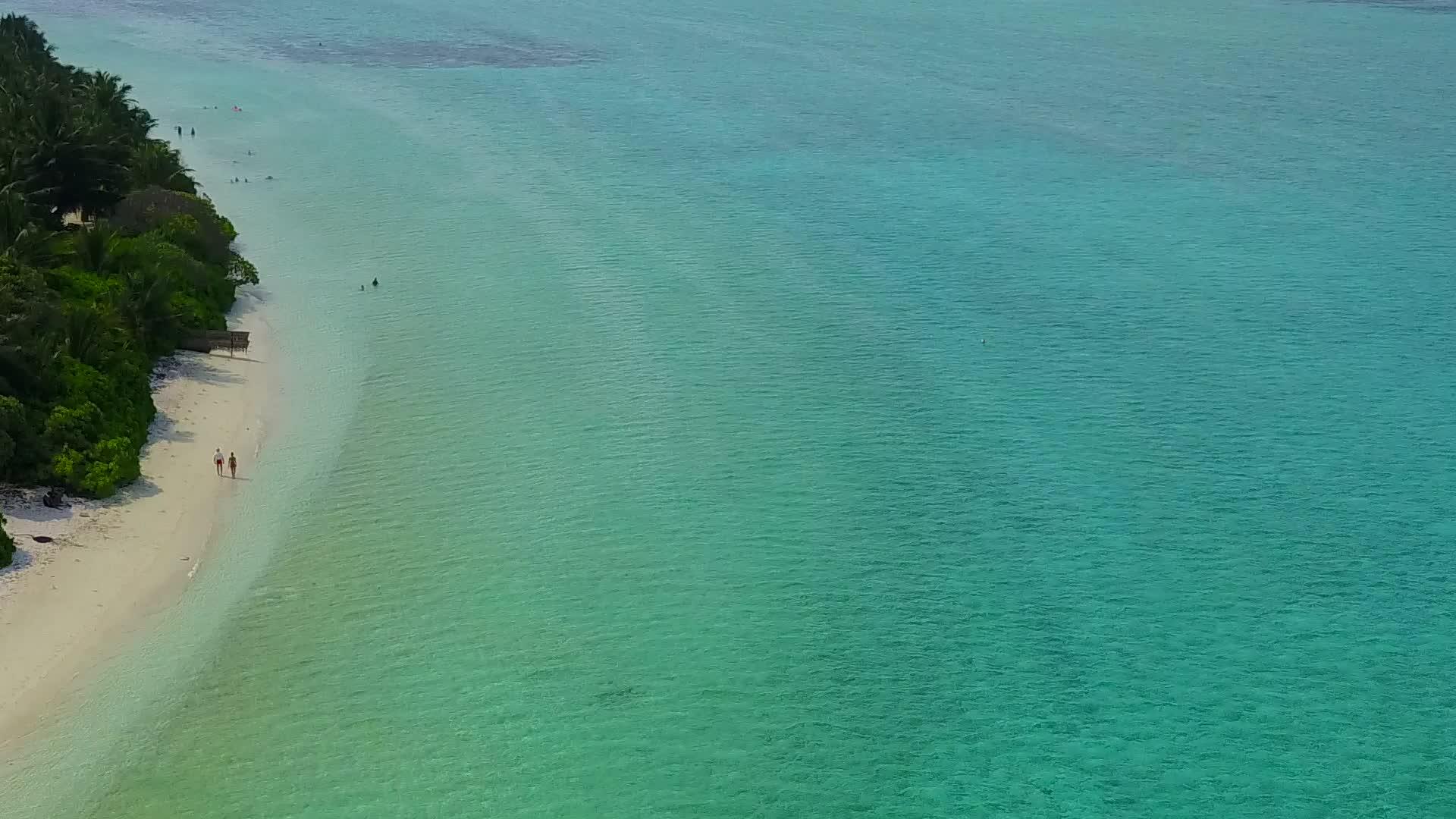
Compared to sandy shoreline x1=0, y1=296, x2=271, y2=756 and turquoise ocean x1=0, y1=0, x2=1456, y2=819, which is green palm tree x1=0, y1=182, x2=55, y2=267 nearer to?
sandy shoreline x1=0, y1=296, x2=271, y2=756

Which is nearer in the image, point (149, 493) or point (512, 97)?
point (149, 493)

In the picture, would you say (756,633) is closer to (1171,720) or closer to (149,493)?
(1171,720)

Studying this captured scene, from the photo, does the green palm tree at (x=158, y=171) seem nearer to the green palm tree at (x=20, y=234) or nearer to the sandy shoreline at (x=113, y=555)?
the green palm tree at (x=20, y=234)

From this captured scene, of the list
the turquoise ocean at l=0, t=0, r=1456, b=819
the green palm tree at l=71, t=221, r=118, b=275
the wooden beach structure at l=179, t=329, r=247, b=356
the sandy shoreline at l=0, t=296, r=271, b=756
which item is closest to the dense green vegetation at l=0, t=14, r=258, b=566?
the green palm tree at l=71, t=221, r=118, b=275

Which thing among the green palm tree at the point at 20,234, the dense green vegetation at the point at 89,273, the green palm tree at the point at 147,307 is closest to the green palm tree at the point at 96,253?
the dense green vegetation at the point at 89,273

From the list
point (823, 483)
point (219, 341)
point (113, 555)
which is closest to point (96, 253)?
point (219, 341)

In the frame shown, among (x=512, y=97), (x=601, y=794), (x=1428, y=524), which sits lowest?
(x=601, y=794)

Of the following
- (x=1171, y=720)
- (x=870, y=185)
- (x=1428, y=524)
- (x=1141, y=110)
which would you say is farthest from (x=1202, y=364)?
(x=1141, y=110)
